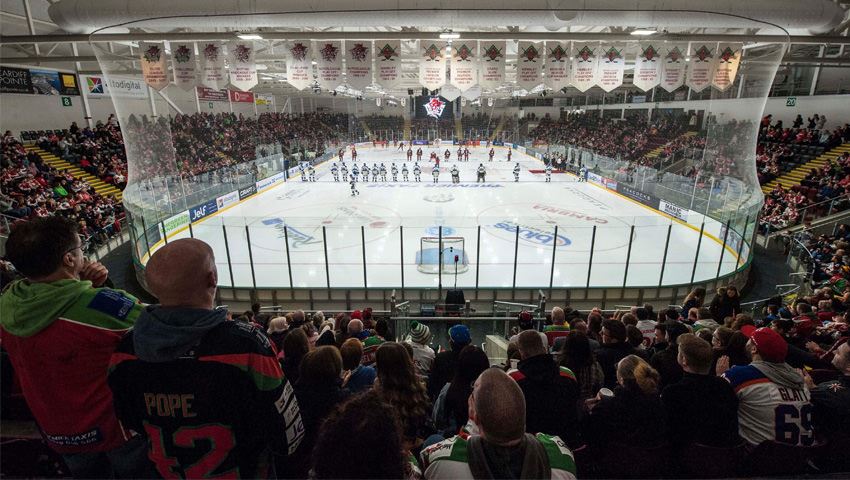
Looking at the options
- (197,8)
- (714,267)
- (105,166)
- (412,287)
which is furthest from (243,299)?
(105,166)

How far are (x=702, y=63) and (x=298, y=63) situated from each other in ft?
29.1

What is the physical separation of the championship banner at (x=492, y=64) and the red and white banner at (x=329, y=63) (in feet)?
9.93

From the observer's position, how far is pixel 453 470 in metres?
1.57

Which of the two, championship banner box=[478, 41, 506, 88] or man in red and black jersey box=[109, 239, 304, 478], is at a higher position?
championship banner box=[478, 41, 506, 88]

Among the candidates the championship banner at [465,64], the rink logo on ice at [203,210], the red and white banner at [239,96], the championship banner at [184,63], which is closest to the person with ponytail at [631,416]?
the championship banner at [465,64]

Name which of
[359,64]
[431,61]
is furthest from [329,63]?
[431,61]

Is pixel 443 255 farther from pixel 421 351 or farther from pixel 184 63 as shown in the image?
pixel 184 63

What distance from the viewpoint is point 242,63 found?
9.50m

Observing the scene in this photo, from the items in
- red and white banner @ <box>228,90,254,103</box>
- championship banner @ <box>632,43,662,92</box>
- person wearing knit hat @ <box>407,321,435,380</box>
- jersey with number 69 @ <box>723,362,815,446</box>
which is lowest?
person wearing knit hat @ <box>407,321,435,380</box>

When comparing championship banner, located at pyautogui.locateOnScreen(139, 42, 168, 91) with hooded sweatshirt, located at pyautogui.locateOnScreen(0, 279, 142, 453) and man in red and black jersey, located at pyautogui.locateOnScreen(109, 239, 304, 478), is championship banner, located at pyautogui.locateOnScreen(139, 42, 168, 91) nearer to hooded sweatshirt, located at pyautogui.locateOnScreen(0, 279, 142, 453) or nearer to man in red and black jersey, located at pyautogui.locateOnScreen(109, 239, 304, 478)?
hooded sweatshirt, located at pyautogui.locateOnScreen(0, 279, 142, 453)

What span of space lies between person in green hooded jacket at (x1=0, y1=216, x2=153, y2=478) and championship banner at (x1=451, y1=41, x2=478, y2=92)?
27.8ft

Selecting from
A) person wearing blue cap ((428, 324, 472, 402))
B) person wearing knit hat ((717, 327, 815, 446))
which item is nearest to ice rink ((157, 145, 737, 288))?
person wearing blue cap ((428, 324, 472, 402))

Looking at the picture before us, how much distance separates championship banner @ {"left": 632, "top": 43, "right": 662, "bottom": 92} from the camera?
9.80 metres

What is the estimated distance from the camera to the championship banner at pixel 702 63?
9.69 m
